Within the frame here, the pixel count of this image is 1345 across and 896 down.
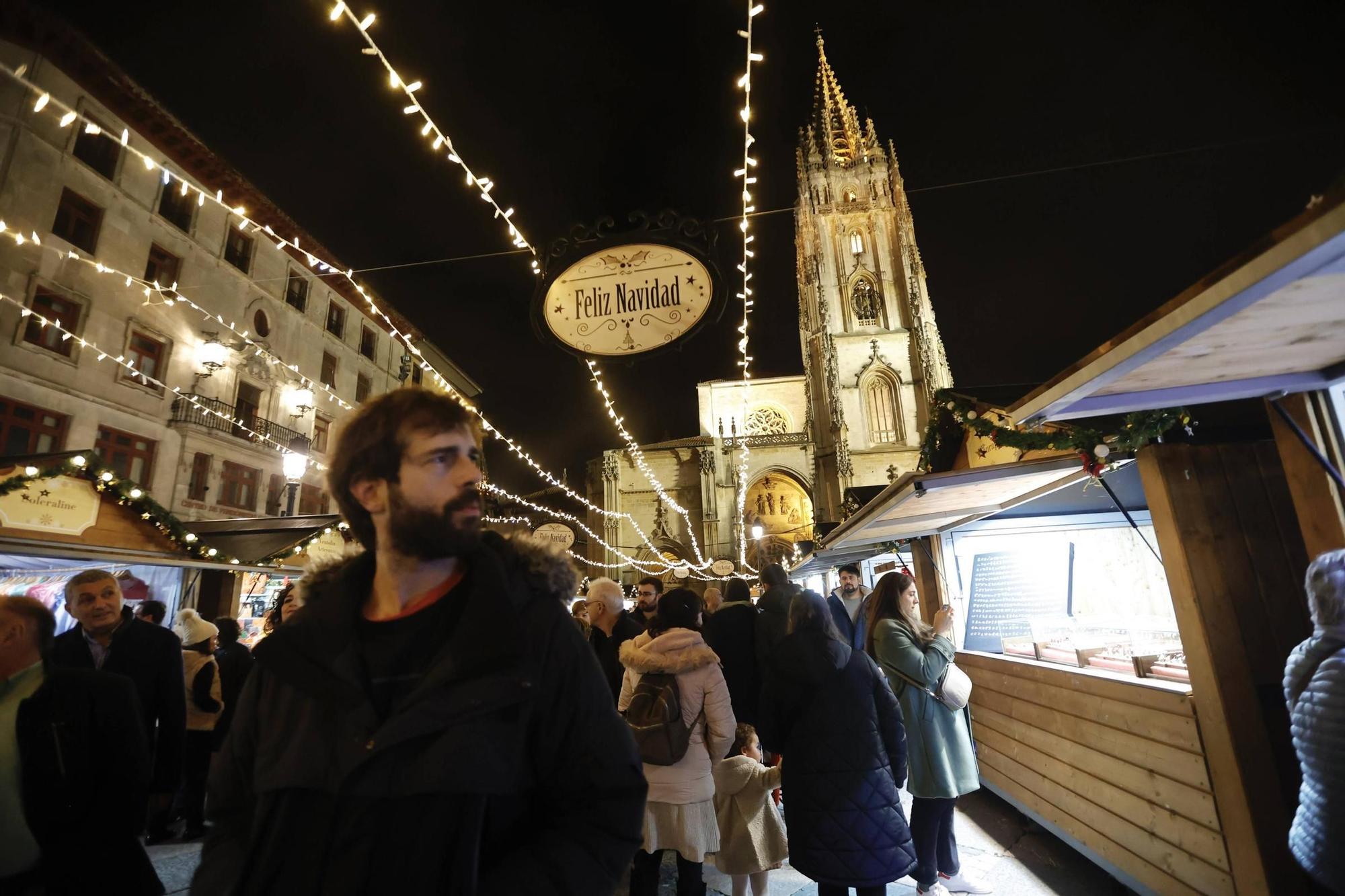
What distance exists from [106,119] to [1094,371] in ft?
62.3

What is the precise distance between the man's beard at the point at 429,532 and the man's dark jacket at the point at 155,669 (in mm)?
3485

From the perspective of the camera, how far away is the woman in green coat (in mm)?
3768

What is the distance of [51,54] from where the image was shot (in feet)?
37.9

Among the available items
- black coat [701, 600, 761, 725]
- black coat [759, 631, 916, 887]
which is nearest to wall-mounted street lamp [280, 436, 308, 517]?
black coat [701, 600, 761, 725]

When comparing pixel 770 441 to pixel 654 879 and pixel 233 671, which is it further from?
pixel 654 879

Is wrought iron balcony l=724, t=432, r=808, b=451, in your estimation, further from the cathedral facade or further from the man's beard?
the man's beard

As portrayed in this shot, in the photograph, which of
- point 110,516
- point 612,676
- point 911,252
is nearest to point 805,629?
point 612,676

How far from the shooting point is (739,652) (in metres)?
4.72

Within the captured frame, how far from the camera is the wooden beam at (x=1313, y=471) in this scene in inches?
100

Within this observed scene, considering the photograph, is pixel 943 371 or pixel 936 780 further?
pixel 943 371

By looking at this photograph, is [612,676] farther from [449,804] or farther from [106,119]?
[106,119]

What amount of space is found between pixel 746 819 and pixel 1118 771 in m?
2.38

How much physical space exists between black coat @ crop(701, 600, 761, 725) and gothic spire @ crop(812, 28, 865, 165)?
122 feet

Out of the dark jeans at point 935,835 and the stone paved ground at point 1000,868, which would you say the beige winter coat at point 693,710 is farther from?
the dark jeans at point 935,835
